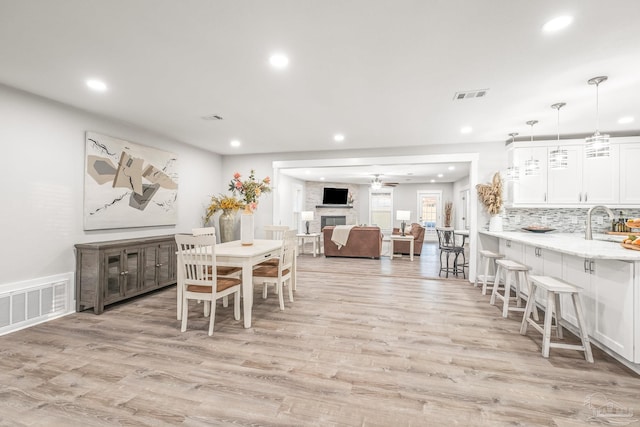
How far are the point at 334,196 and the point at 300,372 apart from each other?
9624 mm

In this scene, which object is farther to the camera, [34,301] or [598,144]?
[34,301]

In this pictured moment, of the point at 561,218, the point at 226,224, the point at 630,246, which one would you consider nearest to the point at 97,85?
the point at 226,224

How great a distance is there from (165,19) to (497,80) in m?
2.81

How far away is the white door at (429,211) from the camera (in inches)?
470

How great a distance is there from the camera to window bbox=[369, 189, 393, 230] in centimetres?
1224

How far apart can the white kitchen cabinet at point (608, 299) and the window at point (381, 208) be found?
9.37 m

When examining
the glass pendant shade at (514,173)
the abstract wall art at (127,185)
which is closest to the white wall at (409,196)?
the glass pendant shade at (514,173)

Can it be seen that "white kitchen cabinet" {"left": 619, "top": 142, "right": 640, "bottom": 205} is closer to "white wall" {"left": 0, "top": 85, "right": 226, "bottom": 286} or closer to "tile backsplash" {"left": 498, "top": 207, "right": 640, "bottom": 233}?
"tile backsplash" {"left": 498, "top": 207, "right": 640, "bottom": 233}

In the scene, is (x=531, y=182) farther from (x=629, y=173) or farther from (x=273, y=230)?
(x=273, y=230)

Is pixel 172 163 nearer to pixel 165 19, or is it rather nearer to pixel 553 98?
pixel 165 19

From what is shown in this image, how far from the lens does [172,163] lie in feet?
16.8

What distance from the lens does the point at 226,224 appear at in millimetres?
5852

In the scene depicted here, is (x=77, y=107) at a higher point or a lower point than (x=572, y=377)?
higher

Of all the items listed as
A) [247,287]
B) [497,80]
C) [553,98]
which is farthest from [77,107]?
[553,98]
